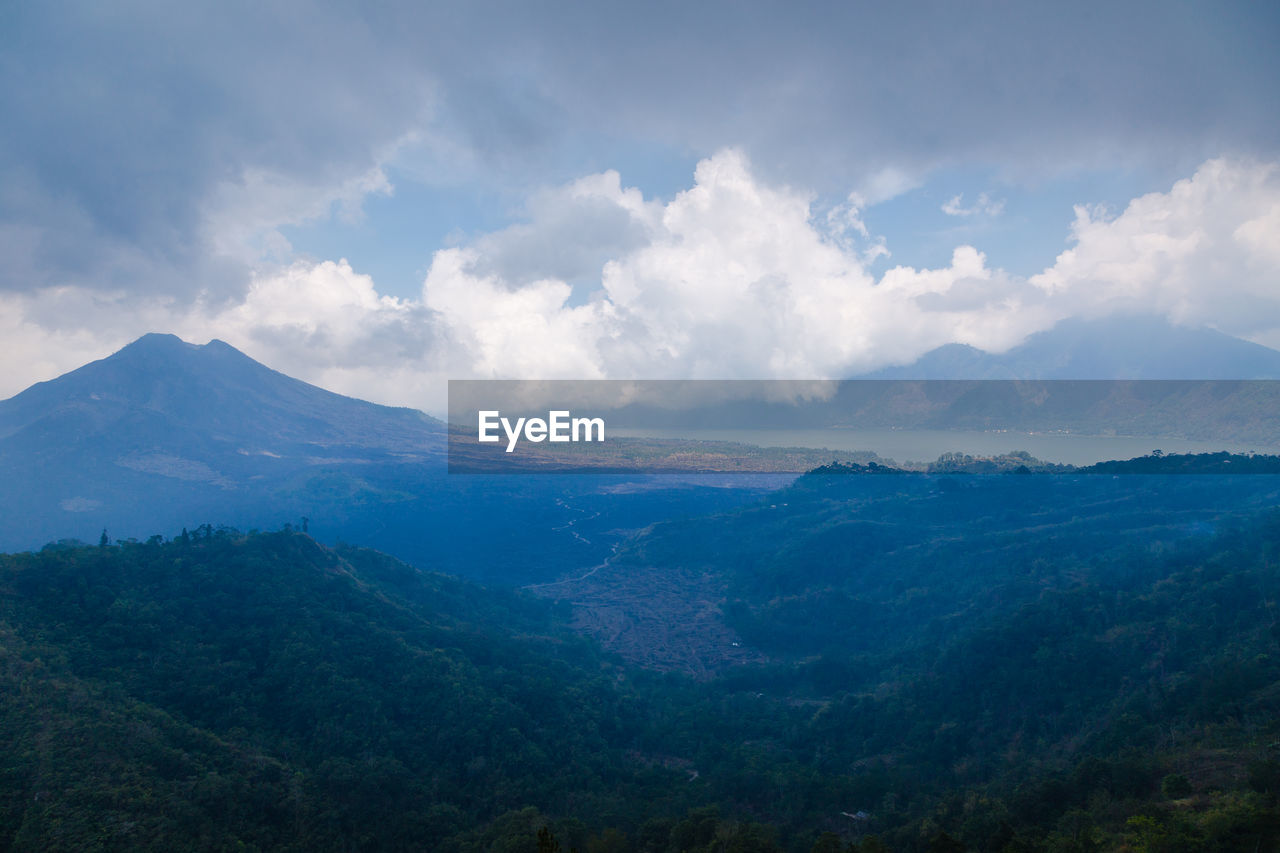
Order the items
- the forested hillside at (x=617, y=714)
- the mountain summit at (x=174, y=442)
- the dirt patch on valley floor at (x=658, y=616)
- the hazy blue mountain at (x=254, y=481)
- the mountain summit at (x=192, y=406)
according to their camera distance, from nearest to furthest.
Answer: the forested hillside at (x=617, y=714) < the dirt patch on valley floor at (x=658, y=616) < the hazy blue mountain at (x=254, y=481) < the mountain summit at (x=174, y=442) < the mountain summit at (x=192, y=406)

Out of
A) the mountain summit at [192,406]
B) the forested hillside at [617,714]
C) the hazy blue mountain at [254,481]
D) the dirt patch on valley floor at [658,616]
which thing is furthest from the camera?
the mountain summit at [192,406]

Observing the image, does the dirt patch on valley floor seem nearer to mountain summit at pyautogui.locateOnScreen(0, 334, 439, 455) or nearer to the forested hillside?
the forested hillside

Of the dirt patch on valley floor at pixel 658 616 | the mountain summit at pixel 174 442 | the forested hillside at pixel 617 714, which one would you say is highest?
the mountain summit at pixel 174 442

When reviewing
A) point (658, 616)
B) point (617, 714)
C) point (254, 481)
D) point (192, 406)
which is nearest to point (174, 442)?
point (192, 406)

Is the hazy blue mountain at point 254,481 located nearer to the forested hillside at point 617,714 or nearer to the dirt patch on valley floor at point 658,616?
the dirt patch on valley floor at point 658,616

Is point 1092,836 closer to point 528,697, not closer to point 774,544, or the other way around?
point 528,697

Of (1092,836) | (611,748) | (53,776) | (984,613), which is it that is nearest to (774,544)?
(984,613)

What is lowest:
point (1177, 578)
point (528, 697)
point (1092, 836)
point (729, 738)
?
point (729, 738)

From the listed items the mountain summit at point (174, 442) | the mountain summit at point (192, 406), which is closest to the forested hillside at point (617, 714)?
the mountain summit at point (174, 442)

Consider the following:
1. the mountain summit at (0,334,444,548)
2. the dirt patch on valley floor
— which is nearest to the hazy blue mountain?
the mountain summit at (0,334,444,548)
